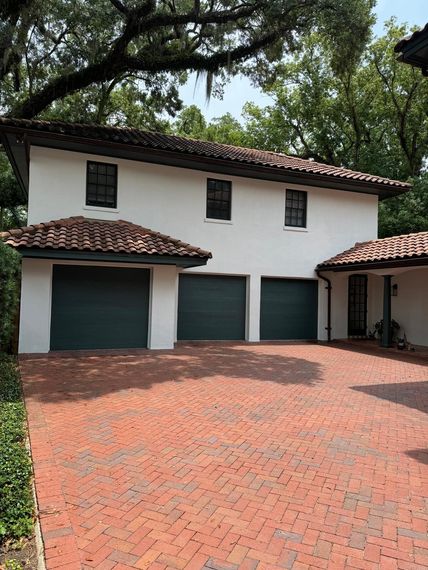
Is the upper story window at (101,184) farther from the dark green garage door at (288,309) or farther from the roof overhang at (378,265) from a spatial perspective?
the roof overhang at (378,265)

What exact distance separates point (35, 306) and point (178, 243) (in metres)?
4.34

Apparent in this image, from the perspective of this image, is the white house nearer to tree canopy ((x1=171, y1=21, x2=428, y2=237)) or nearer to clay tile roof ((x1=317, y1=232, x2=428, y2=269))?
clay tile roof ((x1=317, y1=232, x2=428, y2=269))

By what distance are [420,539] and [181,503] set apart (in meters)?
1.91

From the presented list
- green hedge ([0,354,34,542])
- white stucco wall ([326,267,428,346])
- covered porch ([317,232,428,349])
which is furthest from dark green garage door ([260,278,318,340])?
green hedge ([0,354,34,542])

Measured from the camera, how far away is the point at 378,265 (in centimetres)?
1336

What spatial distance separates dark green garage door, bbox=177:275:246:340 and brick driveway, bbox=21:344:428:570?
5.74 m

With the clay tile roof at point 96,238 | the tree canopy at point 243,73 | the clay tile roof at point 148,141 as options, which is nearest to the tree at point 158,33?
the tree canopy at point 243,73

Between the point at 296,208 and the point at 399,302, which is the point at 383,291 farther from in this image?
the point at 296,208

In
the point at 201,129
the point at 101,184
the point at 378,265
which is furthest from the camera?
the point at 201,129

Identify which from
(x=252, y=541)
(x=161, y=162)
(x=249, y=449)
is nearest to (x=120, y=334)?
(x=161, y=162)

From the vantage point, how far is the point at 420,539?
317cm

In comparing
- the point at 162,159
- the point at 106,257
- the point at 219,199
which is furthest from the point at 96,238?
the point at 219,199

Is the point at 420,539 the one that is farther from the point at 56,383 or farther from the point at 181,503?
the point at 56,383

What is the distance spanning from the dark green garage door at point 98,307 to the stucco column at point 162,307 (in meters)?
0.25
